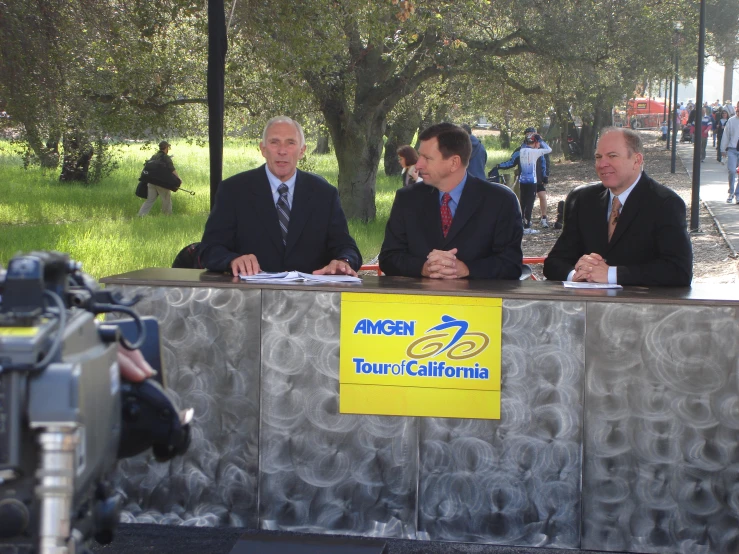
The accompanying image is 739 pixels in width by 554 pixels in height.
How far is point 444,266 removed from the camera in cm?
543

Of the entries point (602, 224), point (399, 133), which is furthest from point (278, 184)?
point (399, 133)

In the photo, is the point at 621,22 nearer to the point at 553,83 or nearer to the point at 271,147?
the point at 553,83

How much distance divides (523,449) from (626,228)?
1.54 metres

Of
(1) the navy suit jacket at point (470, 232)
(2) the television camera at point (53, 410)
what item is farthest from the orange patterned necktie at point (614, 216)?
(2) the television camera at point (53, 410)

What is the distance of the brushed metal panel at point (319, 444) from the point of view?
4828 mm

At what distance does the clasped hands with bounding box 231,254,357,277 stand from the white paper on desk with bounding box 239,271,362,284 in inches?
2.8

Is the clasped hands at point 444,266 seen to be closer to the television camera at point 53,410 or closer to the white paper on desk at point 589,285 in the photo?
the white paper on desk at point 589,285

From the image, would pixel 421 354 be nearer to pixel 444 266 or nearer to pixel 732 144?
pixel 444 266

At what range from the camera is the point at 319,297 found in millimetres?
4855

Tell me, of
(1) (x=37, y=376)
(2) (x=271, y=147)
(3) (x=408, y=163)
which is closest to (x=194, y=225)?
(3) (x=408, y=163)

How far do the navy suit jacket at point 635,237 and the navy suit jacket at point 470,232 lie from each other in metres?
0.34

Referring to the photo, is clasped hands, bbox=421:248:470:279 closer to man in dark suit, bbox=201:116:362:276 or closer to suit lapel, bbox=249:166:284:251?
man in dark suit, bbox=201:116:362:276

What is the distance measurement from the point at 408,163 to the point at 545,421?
11023mm

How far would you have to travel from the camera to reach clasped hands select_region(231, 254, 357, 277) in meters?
5.25
